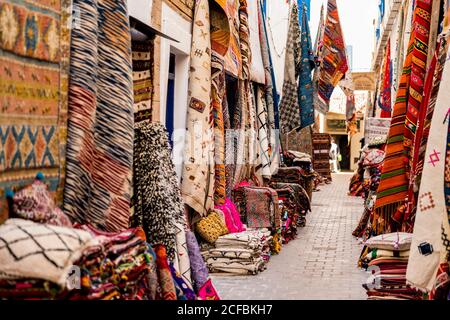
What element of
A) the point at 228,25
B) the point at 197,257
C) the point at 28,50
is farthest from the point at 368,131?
the point at 28,50

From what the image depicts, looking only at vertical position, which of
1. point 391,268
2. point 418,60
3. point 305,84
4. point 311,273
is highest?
point 305,84

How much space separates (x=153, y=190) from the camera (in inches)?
136

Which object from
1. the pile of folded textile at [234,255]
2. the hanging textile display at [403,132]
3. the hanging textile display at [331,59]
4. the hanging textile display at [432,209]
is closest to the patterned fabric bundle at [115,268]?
the hanging textile display at [432,209]

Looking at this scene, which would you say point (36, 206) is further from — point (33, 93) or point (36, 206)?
point (33, 93)

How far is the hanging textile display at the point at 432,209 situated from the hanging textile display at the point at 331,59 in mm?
10253

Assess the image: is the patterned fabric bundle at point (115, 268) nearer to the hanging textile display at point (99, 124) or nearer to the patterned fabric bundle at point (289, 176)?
the hanging textile display at point (99, 124)

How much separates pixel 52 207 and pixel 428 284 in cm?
173

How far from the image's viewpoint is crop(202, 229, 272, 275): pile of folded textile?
6691 mm

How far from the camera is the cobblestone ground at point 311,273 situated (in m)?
5.93

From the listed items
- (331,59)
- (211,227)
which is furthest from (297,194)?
(331,59)

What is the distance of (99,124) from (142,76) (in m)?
1.57

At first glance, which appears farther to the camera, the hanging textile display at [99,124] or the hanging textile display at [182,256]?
the hanging textile display at [182,256]

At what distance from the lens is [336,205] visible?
1500 cm

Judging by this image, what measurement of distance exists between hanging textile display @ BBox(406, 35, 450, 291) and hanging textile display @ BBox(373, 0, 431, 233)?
166 cm
